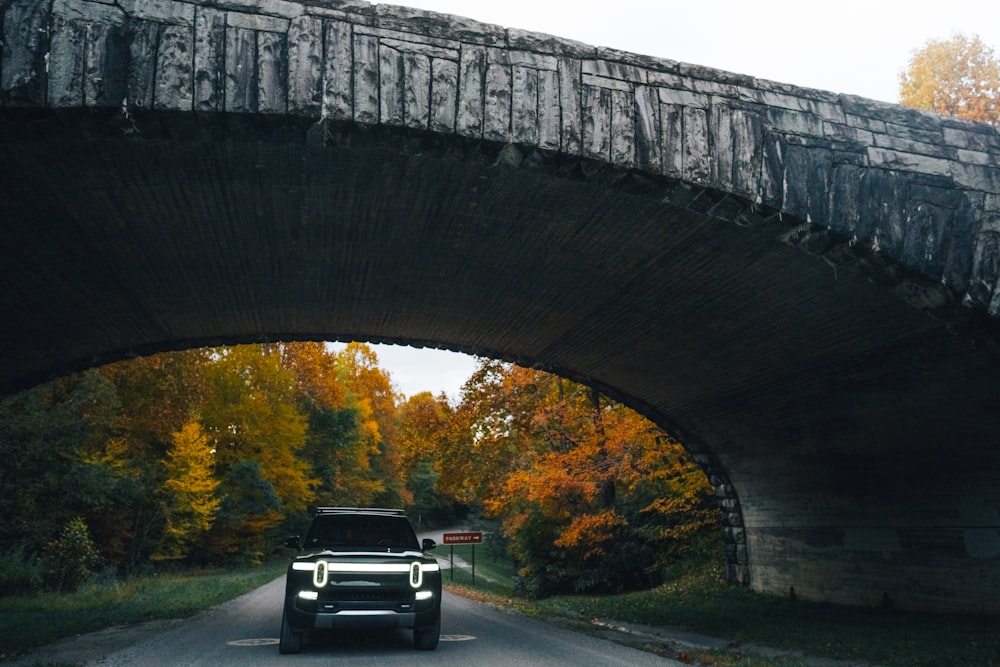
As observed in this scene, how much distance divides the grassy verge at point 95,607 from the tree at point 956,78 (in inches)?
1178

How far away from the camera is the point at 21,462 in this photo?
1720cm

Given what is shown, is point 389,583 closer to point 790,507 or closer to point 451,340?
point 451,340

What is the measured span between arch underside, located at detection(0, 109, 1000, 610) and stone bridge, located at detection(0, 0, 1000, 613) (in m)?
0.05

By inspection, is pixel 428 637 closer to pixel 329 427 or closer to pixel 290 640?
pixel 290 640

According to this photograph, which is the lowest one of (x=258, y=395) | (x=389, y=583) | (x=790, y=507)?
(x=389, y=583)

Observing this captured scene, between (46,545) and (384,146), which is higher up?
(384,146)

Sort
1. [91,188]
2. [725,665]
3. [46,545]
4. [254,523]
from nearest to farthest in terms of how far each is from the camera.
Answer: [91,188] → [725,665] → [46,545] → [254,523]

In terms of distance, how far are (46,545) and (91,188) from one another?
657 inches

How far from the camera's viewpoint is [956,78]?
29.8m

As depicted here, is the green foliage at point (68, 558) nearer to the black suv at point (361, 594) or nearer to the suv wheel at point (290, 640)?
the suv wheel at point (290, 640)

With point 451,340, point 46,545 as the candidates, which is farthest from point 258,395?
point 451,340

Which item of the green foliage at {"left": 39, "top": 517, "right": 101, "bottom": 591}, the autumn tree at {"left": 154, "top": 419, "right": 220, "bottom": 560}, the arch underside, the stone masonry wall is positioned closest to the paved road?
the arch underside

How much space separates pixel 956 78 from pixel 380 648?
103 ft

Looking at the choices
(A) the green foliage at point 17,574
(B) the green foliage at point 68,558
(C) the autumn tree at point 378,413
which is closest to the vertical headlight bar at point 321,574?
(A) the green foliage at point 17,574
